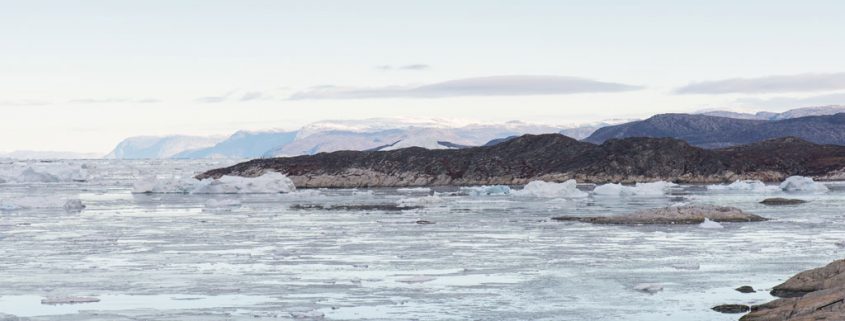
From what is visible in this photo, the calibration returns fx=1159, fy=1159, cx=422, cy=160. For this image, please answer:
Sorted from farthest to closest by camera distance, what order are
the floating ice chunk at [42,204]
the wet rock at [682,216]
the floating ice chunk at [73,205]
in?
1. the floating ice chunk at [73,205]
2. the floating ice chunk at [42,204]
3. the wet rock at [682,216]

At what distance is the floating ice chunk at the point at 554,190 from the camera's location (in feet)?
201

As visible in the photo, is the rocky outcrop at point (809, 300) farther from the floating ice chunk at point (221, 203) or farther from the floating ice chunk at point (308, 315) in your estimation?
the floating ice chunk at point (221, 203)

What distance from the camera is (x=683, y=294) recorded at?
1891 centimetres

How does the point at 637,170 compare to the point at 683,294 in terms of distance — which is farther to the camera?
the point at 637,170

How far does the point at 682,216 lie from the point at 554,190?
25249 mm

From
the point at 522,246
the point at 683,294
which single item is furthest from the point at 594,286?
the point at 522,246

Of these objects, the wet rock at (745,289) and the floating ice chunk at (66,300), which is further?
the wet rock at (745,289)

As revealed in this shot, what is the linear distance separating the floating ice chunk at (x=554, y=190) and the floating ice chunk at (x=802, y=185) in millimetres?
14001

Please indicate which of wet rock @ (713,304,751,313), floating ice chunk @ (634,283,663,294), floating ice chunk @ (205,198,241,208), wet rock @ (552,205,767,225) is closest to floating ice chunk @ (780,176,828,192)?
wet rock @ (552,205,767,225)

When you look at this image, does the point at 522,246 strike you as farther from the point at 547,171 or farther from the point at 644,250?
the point at 547,171

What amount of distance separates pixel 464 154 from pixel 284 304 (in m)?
81.5

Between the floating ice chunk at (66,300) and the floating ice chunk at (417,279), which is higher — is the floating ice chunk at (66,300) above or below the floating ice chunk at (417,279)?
above

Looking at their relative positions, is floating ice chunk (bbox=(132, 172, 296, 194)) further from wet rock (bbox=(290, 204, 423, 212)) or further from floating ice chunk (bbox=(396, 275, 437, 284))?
floating ice chunk (bbox=(396, 275, 437, 284))

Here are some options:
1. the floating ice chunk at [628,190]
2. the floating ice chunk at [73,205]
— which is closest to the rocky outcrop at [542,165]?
the floating ice chunk at [628,190]
